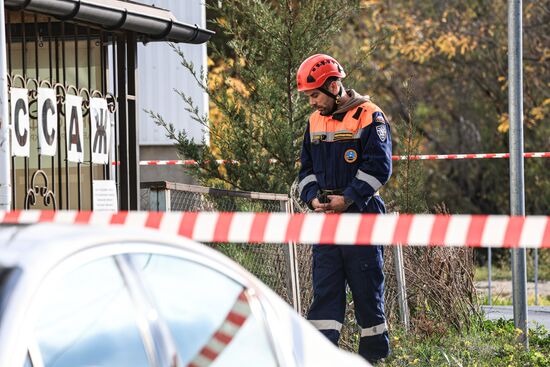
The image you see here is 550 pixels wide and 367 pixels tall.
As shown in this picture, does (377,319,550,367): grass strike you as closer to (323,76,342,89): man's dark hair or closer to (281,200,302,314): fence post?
(281,200,302,314): fence post

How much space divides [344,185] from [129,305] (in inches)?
174

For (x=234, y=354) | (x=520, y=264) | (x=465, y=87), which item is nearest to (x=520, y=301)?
(x=520, y=264)

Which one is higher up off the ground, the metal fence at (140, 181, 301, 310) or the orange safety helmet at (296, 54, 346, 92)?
the orange safety helmet at (296, 54, 346, 92)

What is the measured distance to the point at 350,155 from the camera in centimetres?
745

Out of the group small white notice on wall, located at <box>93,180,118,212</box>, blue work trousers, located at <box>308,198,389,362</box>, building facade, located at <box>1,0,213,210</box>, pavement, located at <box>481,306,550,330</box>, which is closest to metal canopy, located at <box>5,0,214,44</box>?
building facade, located at <box>1,0,213,210</box>

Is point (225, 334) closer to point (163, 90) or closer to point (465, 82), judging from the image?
point (163, 90)

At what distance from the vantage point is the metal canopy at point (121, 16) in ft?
23.4

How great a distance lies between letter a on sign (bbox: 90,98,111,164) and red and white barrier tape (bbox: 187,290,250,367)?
4.63 meters

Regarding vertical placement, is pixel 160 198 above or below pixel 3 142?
below

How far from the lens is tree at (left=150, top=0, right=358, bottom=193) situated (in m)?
10.4

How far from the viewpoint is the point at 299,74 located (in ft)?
25.0

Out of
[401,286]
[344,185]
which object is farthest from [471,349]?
[344,185]

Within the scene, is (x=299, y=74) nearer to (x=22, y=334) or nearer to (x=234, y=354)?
(x=234, y=354)

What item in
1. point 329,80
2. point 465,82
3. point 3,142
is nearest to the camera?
point 3,142
